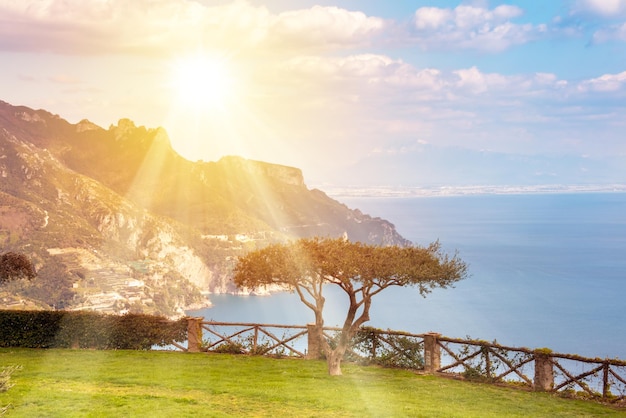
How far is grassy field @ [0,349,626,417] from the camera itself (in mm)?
14766

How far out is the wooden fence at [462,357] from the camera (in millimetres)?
19906

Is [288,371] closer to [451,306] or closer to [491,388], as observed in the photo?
[491,388]

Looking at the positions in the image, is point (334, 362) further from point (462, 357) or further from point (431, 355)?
point (462, 357)

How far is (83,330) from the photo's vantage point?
84.7 feet

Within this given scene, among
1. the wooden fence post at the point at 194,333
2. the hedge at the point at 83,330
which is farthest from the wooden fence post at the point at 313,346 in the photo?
the hedge at the point at 83,330

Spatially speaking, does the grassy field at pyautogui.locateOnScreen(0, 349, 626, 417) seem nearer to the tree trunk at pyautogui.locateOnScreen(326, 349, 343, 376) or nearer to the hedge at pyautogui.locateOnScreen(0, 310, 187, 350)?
the tree trunk at pyautogui.locateOnScreen(326, 349, 343, 376)

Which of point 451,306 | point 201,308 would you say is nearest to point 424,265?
point 451,306

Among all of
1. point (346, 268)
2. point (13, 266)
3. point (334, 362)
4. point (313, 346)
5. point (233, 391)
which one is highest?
point (346, 268)

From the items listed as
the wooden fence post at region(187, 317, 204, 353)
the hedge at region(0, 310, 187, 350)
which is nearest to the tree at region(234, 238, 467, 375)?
the wooden fence post at region(187, 317, 204, 353)

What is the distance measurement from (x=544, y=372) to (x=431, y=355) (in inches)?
159

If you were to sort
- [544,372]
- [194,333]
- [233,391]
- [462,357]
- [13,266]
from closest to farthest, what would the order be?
[233,391] < [544,372] < [462,357] < [194,333] < [13,266]

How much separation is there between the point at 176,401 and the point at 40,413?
3.24 metres

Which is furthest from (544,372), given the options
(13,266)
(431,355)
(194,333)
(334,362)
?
(13,266)

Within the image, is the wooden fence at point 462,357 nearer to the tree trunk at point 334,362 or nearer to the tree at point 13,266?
the tree trunk at point 334,362
